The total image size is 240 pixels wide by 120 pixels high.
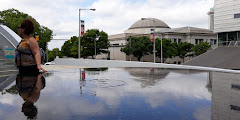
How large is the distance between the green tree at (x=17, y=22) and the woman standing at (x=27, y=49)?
4152 cm

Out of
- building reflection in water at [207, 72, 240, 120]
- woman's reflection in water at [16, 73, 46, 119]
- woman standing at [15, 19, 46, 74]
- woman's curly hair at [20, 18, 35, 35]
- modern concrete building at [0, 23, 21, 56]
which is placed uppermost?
modern concrete building at [0, 23, 21, 56]

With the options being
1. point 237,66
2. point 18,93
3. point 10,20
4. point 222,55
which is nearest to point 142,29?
point 10,20

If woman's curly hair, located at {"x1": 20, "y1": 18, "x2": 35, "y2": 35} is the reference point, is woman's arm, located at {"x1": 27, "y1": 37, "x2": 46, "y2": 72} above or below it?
below

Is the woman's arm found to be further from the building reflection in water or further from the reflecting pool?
the building reflection in water

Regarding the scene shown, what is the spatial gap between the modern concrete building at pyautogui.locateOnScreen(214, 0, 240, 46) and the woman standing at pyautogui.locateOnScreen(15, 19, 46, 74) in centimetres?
3551

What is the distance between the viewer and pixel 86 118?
9.14ft

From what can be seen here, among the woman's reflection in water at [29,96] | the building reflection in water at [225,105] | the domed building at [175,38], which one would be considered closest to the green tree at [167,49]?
the domed building at [175,38]

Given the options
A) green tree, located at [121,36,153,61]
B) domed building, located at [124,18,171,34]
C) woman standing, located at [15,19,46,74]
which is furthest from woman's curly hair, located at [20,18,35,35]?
domed building, located at [124,18,171,34]

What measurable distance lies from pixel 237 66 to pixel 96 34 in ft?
153

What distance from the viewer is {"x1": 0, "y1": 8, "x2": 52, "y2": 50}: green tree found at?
46525 millimetres

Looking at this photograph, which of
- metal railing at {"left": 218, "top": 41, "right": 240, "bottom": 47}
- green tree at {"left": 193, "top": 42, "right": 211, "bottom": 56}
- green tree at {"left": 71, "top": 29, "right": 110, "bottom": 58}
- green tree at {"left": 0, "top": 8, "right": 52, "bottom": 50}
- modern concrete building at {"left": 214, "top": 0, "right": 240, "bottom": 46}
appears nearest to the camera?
metal railing at {"left": 218, "top": 41, "right": 240, "bottom": 47}

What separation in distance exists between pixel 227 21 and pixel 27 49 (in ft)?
121

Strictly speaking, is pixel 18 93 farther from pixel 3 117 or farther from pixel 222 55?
pixel 222 55

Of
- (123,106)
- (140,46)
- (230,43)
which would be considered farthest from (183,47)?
(123,106)
